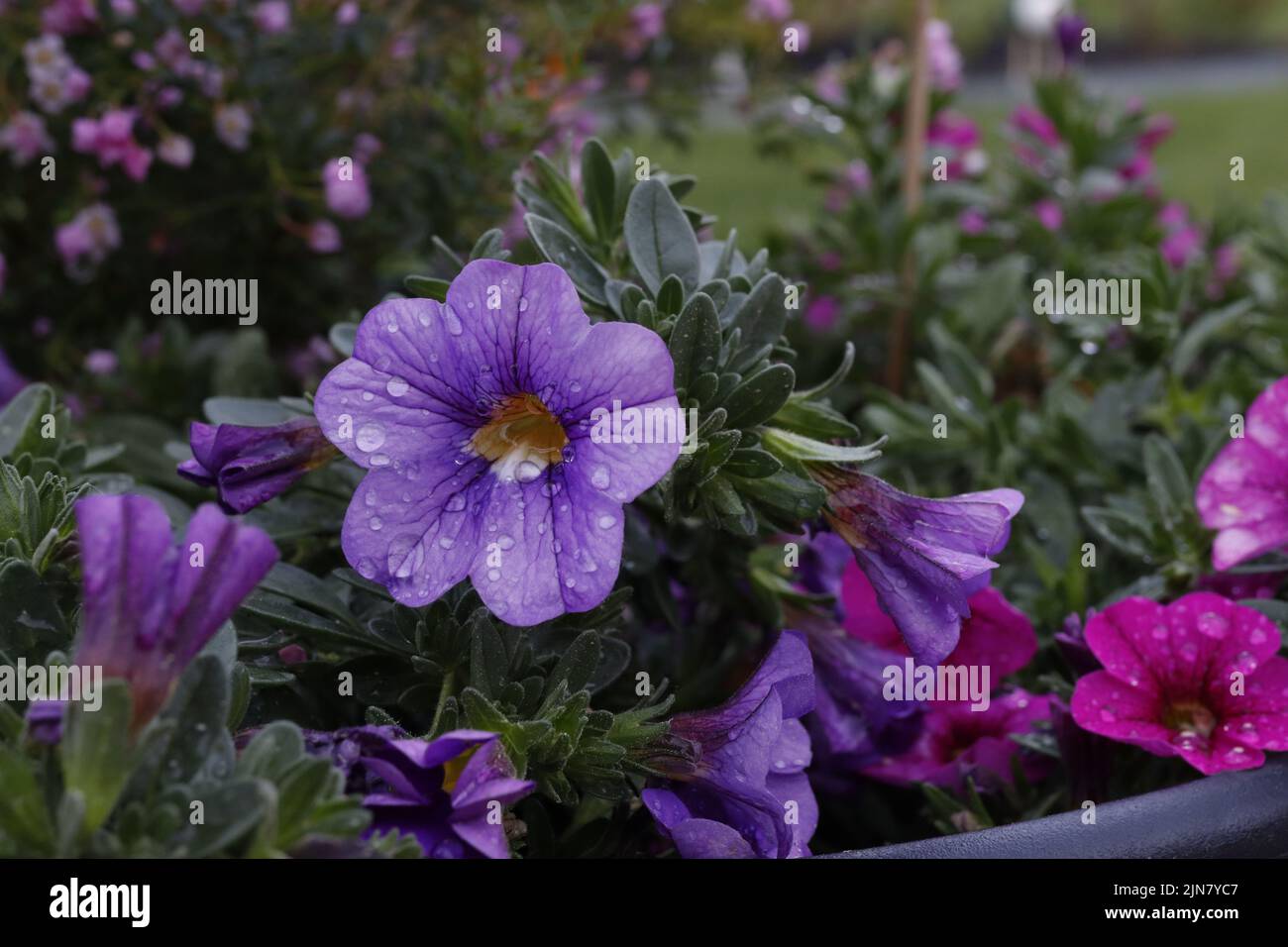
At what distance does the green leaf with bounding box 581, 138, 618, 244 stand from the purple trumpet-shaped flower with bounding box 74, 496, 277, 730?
0.33m

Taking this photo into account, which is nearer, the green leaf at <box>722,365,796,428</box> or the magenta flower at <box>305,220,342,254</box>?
the green leaf at <box>722,365,796,428</box>

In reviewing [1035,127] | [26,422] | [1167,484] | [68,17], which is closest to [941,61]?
[1035,127]

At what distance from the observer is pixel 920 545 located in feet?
2.04

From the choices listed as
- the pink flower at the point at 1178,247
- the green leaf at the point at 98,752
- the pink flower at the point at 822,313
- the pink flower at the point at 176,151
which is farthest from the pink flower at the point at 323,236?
the pink flower at the point at 1178,247

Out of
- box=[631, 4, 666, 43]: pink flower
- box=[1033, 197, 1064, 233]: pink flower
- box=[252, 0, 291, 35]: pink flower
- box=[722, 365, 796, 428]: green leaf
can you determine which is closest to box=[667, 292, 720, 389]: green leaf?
box=[722, 365, 796, 428]: green leaf

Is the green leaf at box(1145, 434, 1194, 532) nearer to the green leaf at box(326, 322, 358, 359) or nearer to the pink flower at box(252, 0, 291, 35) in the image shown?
the green leaf at box(326, 322, 358, 359)

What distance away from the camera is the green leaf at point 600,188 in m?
0.75

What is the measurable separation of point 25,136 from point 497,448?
75 cm

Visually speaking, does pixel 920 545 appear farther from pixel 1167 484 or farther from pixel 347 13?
pixel 347 13

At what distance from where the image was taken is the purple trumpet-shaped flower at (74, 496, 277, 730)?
474 mm

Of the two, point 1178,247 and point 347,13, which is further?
point 1178,247
